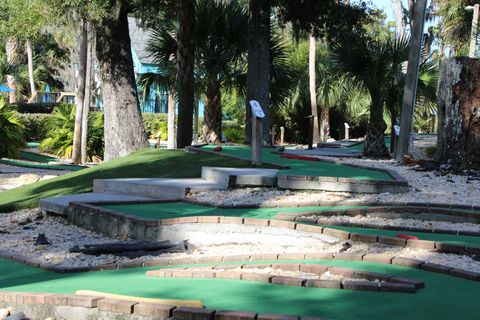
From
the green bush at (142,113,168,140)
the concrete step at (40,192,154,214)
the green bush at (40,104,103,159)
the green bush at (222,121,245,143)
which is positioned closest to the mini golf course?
the concrete step at (40,192,154,214)

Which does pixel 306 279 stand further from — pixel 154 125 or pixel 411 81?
pixel 154 125

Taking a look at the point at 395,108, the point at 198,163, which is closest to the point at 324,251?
the point at 198,163

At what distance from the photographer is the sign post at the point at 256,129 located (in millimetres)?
11706

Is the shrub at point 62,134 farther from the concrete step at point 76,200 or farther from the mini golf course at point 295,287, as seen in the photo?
the mini golf course at point 295,287

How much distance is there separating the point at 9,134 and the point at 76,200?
16.8 meters

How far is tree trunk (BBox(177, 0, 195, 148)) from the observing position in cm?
1789

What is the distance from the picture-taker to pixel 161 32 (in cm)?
2125

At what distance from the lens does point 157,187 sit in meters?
10.9

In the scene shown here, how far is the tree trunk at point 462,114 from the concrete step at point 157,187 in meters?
3.79

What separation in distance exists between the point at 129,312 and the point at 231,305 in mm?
651

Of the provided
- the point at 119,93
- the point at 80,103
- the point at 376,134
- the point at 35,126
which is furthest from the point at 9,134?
the point at 376,134

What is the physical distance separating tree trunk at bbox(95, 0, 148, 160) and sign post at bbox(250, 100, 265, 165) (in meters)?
5.64

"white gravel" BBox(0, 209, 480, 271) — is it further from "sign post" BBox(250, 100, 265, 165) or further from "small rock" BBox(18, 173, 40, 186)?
"small rock" BBox(18, 173, 40, 186)

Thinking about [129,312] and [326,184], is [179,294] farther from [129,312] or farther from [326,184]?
[326,184]
